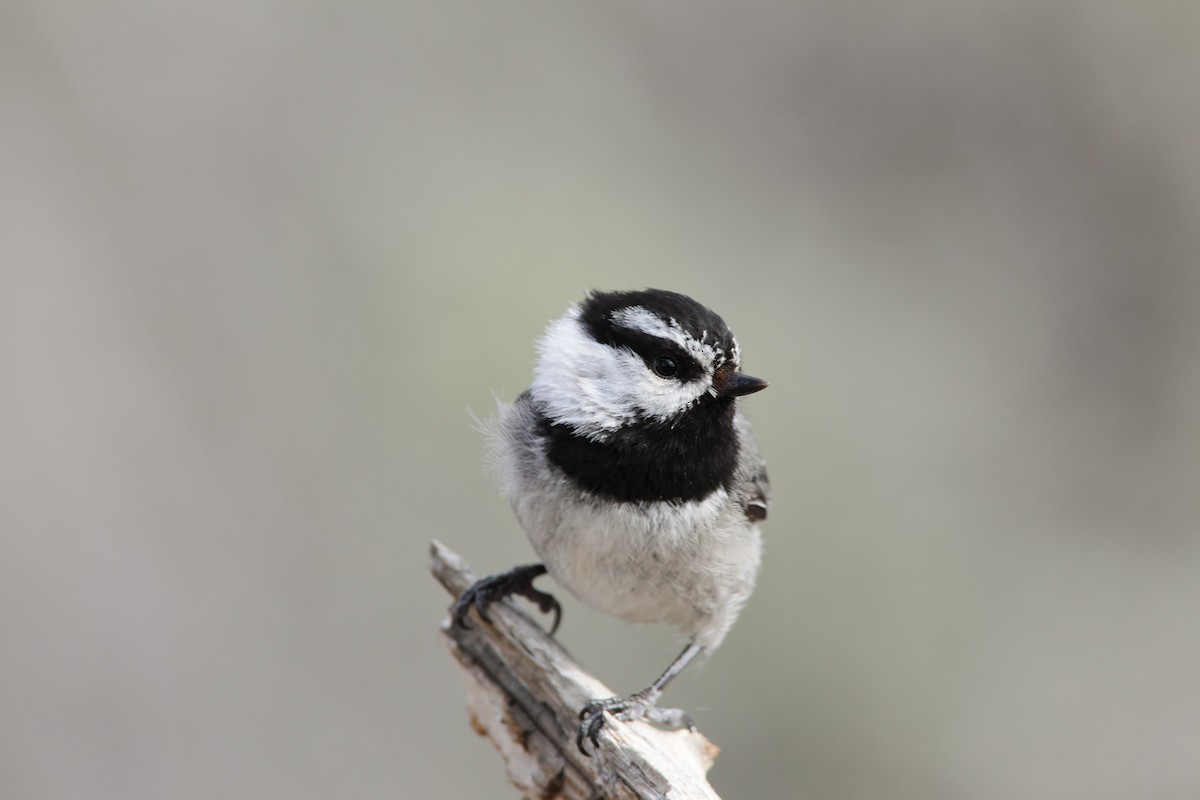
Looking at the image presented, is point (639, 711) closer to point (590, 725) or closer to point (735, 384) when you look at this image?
point (590, 725)

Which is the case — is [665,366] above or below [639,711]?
above

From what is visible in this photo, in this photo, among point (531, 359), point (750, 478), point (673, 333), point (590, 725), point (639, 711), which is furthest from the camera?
point (531, 359)

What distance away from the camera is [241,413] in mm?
5453

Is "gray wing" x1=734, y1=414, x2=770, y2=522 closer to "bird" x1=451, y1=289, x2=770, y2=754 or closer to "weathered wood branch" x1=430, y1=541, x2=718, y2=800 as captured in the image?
"bird" x1=451, y1=289, x2=770, y2=754

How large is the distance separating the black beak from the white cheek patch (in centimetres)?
3

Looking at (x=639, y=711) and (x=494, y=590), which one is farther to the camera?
(x=494, y=590)

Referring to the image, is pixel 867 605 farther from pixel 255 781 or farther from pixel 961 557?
pixel 255 781

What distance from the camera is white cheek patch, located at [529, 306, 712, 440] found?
2.70 meters

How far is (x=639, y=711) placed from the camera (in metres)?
2.99

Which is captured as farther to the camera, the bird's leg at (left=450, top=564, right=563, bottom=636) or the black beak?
the bird's leg at (left=450, top=564, right=563, bottom=636)

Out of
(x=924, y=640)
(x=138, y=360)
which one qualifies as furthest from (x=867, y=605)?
(x=138, y=360)

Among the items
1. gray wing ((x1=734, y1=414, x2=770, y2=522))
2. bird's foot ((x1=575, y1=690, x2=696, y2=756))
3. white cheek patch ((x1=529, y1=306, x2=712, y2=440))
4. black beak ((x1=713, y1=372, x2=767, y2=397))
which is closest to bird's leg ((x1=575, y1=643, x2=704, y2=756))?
bird's foot ((x1=575, y1=690, x2=696, y2=756))

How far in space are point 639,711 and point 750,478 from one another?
2.52ft

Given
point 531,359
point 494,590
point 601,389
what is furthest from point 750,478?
point 531,359
